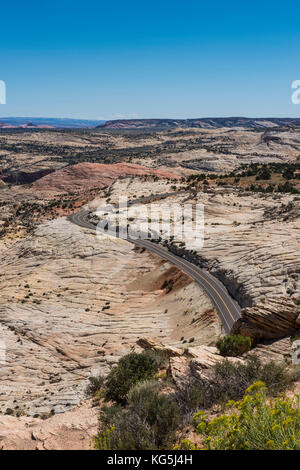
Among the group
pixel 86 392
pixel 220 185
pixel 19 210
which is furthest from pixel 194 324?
pixel 19 210

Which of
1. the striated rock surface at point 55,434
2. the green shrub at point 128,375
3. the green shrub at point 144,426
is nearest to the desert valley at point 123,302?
the striated rock surface at point 55,434

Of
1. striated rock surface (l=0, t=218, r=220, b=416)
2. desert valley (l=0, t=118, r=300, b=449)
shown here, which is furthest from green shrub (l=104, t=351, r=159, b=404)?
striated rock surface (l=0, t=218, r=220, b=416)

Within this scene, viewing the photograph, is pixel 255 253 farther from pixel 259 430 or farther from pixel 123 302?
pixel 259 430

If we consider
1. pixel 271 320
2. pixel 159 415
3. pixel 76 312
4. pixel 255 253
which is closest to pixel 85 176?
pixel 76 312

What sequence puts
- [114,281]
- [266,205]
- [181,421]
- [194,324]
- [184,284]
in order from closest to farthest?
[181,421]
[194,324]
[184,284]
[114,281]
[266,205]

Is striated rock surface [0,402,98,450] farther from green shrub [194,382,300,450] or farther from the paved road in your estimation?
the paved road

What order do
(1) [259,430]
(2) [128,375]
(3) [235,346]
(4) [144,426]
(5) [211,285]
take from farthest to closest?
(5) [211,285] < (3) [235,346] < (2) [128,375] < (4) [144,426] < (1) [259,430]
